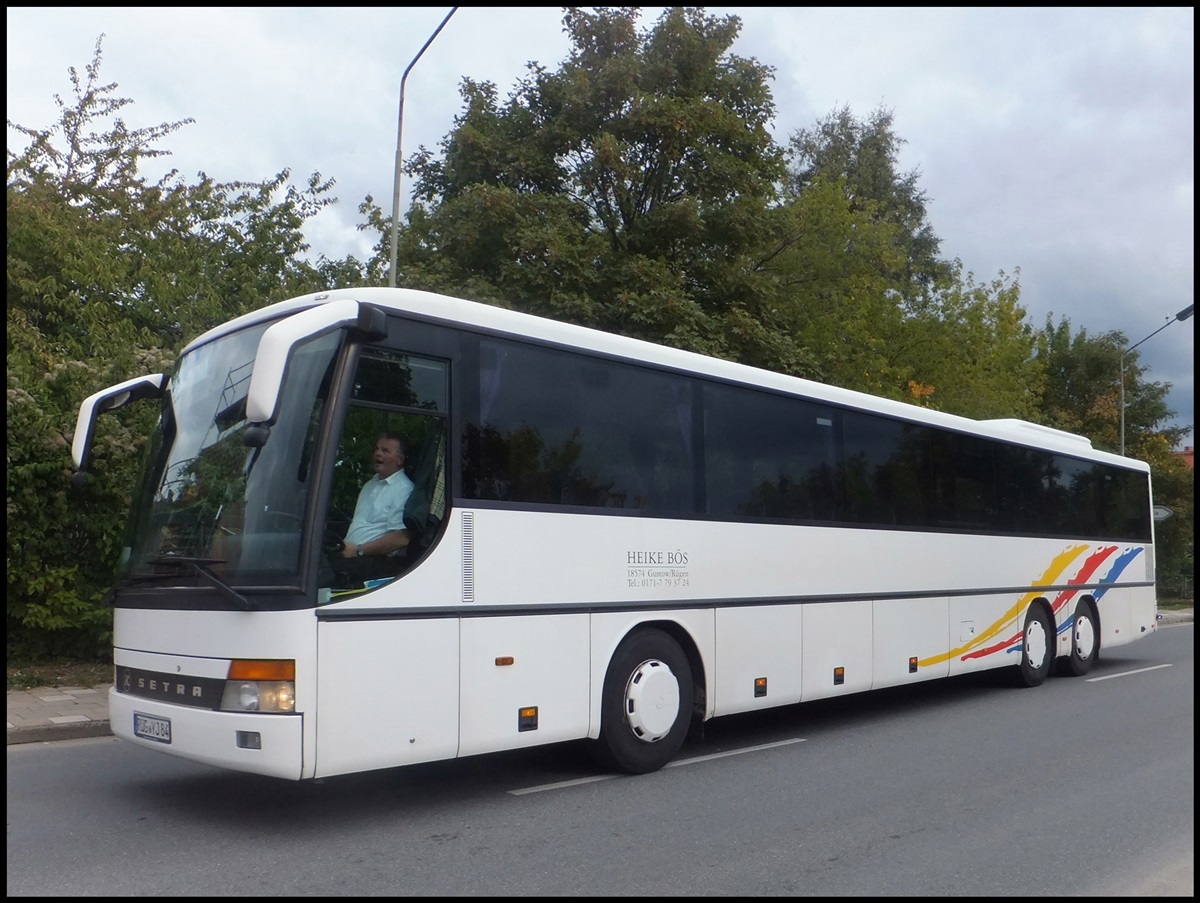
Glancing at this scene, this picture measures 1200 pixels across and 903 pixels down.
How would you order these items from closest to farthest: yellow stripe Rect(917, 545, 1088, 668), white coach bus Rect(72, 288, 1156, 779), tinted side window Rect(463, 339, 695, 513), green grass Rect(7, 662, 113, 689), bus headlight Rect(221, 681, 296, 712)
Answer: bus headlight Rect(221, 681, 296, 712) → white coach bus Rect(72, 288, 1156, 779) → tinted side window Rect(463, 339, 695, 513) → green grass Rect(7, 662, 113, 689) → yellow stripe Rect(917, 545, 1088, 668)

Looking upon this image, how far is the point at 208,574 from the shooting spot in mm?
6367

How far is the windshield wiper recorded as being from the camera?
6227 millimetres

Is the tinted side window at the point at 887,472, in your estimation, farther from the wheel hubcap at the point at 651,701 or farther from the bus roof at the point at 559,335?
the wheel hubcap at the point at 651,701

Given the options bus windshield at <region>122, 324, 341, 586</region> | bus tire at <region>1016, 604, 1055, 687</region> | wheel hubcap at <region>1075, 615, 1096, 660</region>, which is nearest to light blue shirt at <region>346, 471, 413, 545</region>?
bus windshield at <region>122, 324, 341, 586</region>

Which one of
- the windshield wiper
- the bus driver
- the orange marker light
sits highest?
the bus driver

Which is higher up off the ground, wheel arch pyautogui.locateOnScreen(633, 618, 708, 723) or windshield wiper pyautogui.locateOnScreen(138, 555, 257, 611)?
windshield wiper pyautogui.locateOnScreen(138, 555, 257, 611)

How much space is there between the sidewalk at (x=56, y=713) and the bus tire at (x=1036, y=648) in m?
10.3

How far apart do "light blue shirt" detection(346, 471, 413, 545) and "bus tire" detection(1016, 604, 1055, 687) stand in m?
9.66

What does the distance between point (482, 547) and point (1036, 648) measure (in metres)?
9.57

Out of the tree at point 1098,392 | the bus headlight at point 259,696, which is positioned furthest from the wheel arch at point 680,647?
the tree at point 1098,392

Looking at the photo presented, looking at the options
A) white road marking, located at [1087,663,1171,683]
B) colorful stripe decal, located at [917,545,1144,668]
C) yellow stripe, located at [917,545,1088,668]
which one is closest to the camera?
yellow stripe, located at [917,545,1088,668]

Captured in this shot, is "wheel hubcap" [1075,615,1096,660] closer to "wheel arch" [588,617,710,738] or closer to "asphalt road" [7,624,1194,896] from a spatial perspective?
"asphalt road" [7,624,1194,896]

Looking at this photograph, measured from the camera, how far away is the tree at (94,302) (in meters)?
12.0

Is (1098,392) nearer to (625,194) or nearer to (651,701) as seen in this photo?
(625,194)
